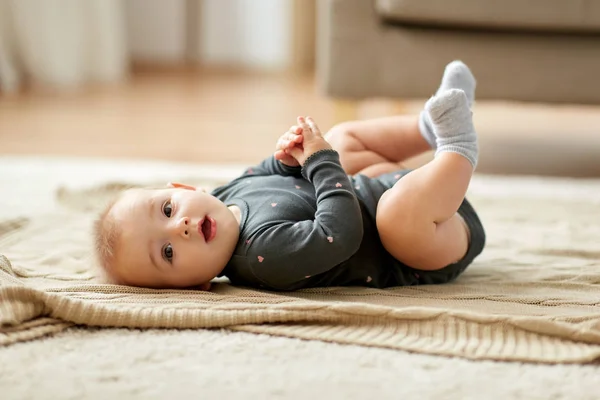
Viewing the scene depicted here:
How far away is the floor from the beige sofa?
6.0 inches

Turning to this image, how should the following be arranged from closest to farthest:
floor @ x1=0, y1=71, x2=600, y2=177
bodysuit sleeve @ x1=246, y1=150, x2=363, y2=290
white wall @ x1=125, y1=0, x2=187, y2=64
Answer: bodysuit sleeve @ x1=246, y1=150, x2=363, y2=290, floor @ x1=0, y1=71, x2=600, y2=177, white wall @ x1=125, y1=0, x2=187, y2=64

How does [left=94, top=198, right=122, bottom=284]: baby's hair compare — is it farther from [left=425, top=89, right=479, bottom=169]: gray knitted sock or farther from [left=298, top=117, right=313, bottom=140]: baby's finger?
[left=425, top=89, right=479, bottom=169]: gray knitted sock

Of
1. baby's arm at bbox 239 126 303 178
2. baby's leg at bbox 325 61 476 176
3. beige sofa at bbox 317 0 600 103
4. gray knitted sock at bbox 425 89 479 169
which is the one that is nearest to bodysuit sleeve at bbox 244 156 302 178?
baby's arm at bbox 239 126 303 178

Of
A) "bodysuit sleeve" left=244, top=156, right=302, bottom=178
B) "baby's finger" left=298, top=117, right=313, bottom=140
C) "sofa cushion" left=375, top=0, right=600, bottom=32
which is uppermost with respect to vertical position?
"sofa cushion" left=375, top=0, right=600, bottom=32

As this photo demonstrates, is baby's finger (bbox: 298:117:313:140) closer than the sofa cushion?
Yes

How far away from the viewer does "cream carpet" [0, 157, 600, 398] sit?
0.79 metres

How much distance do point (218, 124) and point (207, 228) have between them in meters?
1.62

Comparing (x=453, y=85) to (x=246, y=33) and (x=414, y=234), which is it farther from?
(x=246, y=33)

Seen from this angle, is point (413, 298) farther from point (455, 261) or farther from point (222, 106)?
point (222, 106)

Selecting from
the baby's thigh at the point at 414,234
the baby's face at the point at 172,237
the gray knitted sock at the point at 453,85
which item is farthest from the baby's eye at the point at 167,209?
the gray knitted sock at the point at 453,85

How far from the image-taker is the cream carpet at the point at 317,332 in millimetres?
786

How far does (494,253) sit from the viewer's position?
1.27 meters

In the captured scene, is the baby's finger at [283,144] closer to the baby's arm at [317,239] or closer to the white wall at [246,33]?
the baby's arm at [317,239]

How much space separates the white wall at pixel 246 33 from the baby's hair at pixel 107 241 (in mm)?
2816
